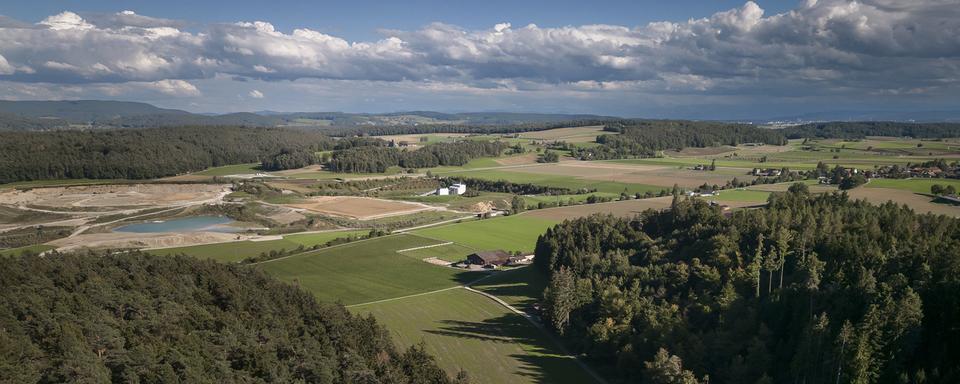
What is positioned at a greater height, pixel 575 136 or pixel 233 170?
pixel 575 136

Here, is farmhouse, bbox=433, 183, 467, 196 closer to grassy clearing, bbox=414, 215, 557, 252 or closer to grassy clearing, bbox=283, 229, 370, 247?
grassy clearing, bbox=414, 215, 557, 252

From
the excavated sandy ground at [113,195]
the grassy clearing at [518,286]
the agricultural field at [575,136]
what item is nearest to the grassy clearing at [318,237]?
the grassy clearing at [518,286]

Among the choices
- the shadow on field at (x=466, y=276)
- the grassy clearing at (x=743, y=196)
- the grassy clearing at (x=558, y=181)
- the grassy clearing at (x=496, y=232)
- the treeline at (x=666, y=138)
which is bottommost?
the shadow on field at (x=466, y=276)

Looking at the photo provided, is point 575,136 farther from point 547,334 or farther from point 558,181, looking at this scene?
point 547,334

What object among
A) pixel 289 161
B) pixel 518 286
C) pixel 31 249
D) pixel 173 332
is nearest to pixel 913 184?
pixel 518 286

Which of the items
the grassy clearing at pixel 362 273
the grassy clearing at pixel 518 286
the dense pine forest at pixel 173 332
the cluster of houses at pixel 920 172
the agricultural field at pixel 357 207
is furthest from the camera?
the agricultural field at pixel 357 207

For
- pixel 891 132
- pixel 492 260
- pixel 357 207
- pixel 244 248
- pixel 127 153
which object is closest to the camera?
pixel 492 260

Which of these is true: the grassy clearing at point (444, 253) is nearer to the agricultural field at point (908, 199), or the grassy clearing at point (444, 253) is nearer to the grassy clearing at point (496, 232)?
the grassy clearing at point (496, 232)
